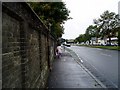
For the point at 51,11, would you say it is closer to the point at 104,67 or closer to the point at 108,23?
the point at 104,67

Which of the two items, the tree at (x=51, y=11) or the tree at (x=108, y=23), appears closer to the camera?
the tree at (x=51, y=11)

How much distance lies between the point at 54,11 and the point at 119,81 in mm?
14079

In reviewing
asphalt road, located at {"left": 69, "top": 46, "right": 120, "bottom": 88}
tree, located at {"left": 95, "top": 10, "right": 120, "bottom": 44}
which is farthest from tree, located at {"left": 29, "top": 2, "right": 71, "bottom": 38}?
tree, located at {"left": 95, "top": 10, "right": 120, "bottom": 44}

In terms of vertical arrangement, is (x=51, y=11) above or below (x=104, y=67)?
above

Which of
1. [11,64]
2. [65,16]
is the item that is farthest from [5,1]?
[65,16]

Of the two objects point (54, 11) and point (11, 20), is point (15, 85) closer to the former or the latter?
point (11, 20)

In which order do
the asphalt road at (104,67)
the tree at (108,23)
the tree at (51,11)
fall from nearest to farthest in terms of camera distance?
the asphalt road at (104,67) → the tree at (51,11) → the tree at (108,23)

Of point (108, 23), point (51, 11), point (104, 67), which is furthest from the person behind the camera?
point (108, 23)

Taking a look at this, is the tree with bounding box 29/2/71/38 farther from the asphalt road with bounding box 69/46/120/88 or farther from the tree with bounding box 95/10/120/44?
the tree with bounding box 95/10/120/44

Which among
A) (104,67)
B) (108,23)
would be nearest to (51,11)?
(104,67)

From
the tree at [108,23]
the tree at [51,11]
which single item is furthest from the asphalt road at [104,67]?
the tree at [108,23]

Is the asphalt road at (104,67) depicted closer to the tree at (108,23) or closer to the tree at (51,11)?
the tree at (51,11)

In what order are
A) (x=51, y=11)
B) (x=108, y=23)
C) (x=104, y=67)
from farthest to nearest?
(x=108, y=23) < (x=51, y=11) < (x=104, y=67)

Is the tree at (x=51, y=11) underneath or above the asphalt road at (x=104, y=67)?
above
